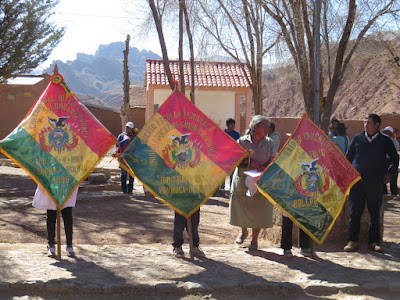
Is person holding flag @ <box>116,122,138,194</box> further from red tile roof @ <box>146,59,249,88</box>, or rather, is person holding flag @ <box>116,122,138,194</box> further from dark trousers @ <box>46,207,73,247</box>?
red tile roof @ <box>146,59,249,88</box>

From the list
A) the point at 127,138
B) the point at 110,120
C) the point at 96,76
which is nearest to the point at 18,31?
the point at 127,138

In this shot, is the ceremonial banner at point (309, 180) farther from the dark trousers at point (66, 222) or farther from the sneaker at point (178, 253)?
the dark trousers at point (66, 222)

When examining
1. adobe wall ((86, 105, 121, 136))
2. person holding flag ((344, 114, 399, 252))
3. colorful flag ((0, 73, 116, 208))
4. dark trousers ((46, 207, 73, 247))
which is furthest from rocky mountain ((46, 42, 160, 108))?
person holding flag ((344, 114, 399, 252))

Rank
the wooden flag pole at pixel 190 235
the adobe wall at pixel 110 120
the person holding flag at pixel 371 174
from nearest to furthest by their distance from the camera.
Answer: the wooden flag pole at pixel 190 235 < the person holding flag at pixel 371 174 < the adobe wall at pixel 110 120

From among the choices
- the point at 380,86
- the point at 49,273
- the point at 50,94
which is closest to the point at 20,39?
the point at 50,94

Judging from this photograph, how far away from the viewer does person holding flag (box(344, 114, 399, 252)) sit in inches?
233

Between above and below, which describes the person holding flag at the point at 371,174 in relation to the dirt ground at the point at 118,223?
above

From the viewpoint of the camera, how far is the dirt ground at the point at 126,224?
21.7 feet

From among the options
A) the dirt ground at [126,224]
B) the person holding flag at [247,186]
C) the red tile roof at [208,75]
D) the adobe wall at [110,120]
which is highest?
the red tile roof at [208,75]

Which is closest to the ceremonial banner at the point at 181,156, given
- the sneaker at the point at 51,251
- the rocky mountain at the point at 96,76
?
the sneaker at the point at 51,251

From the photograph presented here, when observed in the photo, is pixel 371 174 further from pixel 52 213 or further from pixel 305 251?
pixel 52 213

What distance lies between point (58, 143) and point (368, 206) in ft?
12.9

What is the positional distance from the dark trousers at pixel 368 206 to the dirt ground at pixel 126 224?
1.43 ft

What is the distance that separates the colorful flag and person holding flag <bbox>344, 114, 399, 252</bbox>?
3.13 m
